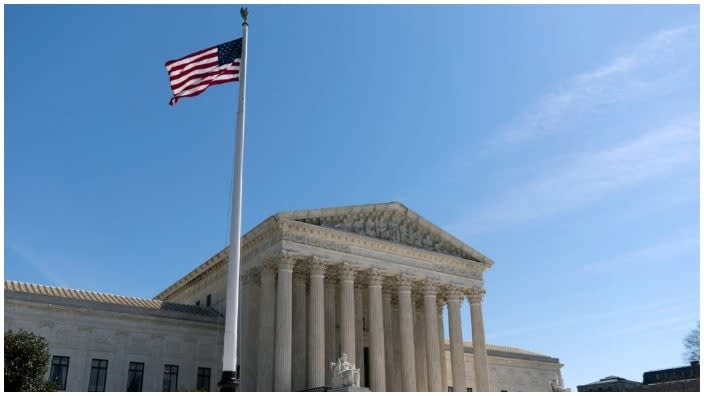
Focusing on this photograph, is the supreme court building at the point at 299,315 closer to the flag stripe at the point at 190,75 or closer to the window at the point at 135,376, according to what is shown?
the window at the point at 135,376

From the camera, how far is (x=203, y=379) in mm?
48031

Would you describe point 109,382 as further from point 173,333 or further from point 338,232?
point 338,232

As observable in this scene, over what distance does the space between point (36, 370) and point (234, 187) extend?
19.7 m

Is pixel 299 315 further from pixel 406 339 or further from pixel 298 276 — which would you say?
pixel 406 339

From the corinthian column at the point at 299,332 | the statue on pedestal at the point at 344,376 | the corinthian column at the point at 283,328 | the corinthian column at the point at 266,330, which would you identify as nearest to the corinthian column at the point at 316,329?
the corinthian column at the point at 283,328

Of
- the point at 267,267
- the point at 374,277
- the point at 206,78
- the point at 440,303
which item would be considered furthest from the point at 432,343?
the point at 206,78

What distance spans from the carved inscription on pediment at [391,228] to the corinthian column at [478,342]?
3.50m

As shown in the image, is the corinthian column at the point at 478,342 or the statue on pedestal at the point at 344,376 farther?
the corinthian column at the point at 478,342

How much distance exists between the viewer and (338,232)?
151ft

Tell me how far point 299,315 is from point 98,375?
566 inches

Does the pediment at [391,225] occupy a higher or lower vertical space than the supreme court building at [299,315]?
higher

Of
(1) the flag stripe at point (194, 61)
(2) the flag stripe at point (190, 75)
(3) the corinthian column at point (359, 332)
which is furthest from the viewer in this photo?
(3) the corinthian column at point (359, 332)

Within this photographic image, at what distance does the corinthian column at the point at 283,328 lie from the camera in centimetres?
4031

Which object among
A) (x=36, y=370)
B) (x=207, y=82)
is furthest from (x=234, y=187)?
(x=36, y=370)
